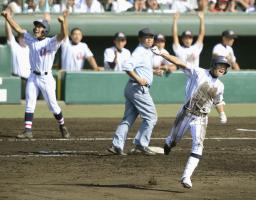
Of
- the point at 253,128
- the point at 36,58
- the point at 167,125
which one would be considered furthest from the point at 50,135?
the point at 253,128

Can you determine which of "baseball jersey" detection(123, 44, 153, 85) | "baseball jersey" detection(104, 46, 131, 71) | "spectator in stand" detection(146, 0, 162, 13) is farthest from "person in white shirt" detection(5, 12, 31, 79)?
"baseball jersey" detection(123, 44, 153, 85)

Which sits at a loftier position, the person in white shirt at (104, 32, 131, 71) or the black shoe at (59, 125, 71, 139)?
the person in white shirt at (104, 32, 131, 71)

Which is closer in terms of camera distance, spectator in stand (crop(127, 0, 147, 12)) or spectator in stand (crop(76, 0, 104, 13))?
spectator in stand (crop(76, 0, 104, 13))

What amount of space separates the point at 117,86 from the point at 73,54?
1.26 metres

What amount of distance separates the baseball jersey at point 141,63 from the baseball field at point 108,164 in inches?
49.9

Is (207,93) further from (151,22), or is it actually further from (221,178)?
(151,22)

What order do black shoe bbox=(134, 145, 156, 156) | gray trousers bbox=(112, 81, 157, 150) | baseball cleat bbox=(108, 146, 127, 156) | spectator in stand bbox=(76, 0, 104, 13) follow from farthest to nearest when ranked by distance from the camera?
spectator in stand bbox=(76, 0, 104, 13)
black shoe bbox=(134, 145, 156, 156)
baseball cleat bbox=(108, 146, 127, 156)
gray trousers bbox=(112, 81, 157, 150)

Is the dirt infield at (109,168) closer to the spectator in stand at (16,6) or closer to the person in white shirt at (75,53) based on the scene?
the person in white shirt at (75,53)

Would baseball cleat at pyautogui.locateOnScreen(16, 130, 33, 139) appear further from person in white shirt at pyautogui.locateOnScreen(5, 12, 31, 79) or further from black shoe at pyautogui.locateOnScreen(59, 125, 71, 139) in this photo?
person in white shirt at pyautogui.locateOnScreen(5, 12, 31, 79)

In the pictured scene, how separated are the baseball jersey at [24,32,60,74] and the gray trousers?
Answer: 231cm

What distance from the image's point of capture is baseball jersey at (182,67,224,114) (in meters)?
10.6

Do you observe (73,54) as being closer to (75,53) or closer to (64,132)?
(75,53)

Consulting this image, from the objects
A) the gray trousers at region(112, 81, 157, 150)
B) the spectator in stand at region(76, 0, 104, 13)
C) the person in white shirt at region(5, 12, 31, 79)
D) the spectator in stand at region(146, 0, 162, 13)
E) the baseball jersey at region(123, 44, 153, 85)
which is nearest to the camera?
the baseball jersey at region(123, 44, 153, 85)

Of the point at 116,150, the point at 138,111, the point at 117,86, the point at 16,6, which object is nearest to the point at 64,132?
the point at 116,150
